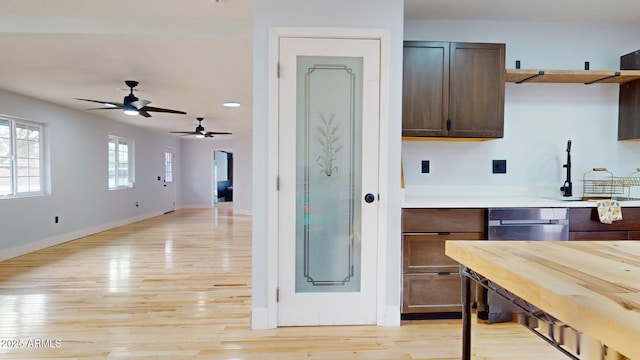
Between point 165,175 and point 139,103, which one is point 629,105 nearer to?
point 139,103

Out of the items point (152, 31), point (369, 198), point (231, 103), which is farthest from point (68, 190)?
point (369, 198)

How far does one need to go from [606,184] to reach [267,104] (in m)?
3.06

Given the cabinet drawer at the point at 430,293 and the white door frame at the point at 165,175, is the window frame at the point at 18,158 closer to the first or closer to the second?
the white door frame at the point at 165,175

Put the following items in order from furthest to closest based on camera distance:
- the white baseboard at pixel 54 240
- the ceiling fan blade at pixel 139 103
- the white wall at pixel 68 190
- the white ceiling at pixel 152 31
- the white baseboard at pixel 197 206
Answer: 1. the white baseboard at pixel 197 206
2. the white wall at pixel 68 190
3. the white baseboard at pixel 54 240
4. the ceiling fan blade at pixel 139 103
5. the white ceiling at pixel 152 31

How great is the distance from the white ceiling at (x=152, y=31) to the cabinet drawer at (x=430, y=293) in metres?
2.13

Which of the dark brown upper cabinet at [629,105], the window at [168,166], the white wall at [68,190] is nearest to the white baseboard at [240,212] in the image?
the window at [168,166]

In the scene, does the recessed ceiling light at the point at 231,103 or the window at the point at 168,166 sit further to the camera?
the window at the point at 168,166

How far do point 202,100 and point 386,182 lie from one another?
150 inches

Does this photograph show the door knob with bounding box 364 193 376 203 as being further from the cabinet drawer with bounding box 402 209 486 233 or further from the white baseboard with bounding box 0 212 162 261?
the white baseboard with bounding box 0 212 162 261

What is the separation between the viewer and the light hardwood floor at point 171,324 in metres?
2.18

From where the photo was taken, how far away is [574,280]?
850 millimetres

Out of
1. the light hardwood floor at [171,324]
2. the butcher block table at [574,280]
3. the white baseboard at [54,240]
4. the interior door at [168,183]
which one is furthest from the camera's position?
the interior door at [168,183]

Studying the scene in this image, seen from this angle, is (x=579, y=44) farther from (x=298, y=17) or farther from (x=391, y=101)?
(x=298, y=17)

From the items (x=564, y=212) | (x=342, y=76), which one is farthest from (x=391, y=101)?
(x=564, y=212)
